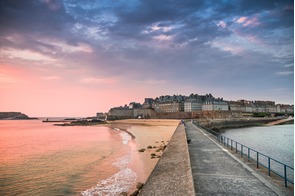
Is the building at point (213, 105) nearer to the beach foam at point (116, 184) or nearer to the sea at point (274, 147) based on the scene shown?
the sea at point (274, 147)

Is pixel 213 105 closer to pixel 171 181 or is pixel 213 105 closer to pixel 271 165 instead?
pixel 271 165

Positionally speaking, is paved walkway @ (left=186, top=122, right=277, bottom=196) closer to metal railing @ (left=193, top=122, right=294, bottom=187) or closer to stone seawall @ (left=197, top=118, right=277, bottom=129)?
metal railing @ (left=193, top=122, right=294, bottom=187)

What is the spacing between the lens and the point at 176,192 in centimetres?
718

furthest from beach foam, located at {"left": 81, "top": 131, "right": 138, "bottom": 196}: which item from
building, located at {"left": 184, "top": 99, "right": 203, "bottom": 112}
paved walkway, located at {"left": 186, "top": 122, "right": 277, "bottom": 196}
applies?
building, located at {"left": 184, "top": 99, "right": 203, "bottom": 112}

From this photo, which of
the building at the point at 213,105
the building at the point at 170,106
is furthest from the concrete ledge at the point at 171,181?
the building at the point at 170,106

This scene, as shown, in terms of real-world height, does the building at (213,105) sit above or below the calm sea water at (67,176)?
above

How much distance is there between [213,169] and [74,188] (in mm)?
6727

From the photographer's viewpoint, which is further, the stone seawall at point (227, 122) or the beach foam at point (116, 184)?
the stone seawall at point (227, 122)

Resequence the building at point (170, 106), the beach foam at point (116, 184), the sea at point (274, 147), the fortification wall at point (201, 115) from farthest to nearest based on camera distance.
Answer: the building at point (170, 106) → the fortification wall at point (201, 115) → the sea at point (274, 147) → the beach foam at point (116, 184)

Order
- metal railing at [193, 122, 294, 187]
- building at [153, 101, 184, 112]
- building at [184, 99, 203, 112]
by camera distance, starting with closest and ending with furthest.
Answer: metal railing at [193, 122, 294, 187]
building at [184, 99, 203, 112]
building at [153, 101, 184, 112]

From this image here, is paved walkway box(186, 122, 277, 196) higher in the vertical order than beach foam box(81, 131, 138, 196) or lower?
higher

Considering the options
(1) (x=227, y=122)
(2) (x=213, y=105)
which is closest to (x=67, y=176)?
(1) (x=227, y=122)

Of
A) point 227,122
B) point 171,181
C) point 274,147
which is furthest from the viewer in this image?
point 227,122

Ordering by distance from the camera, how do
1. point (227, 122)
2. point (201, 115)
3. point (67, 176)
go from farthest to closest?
point (201, 115) < point (227, 122) < point (67, 176)
